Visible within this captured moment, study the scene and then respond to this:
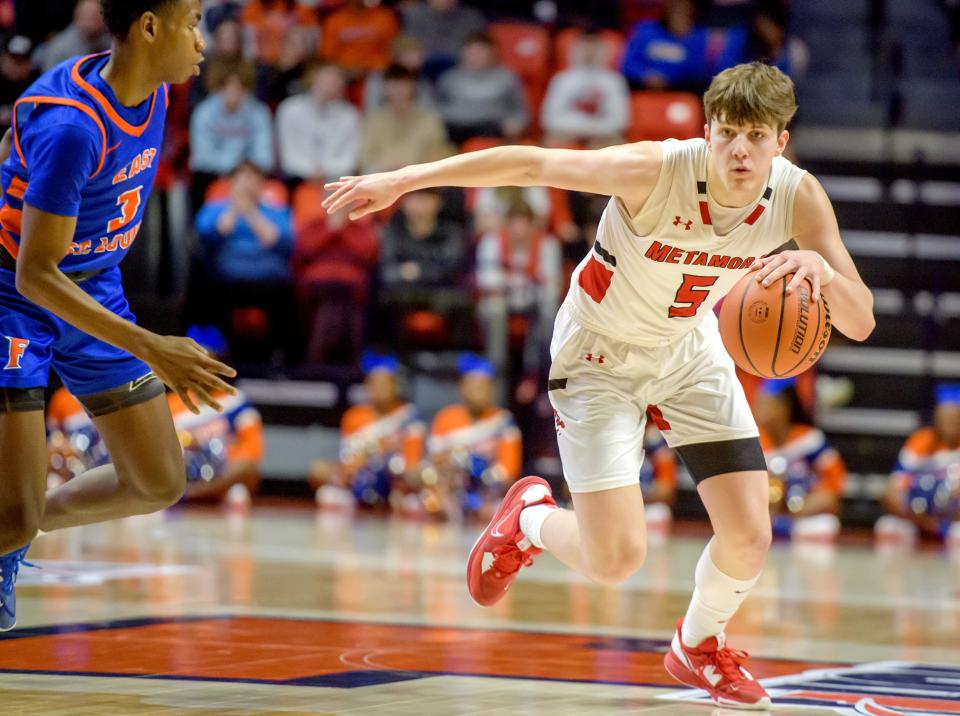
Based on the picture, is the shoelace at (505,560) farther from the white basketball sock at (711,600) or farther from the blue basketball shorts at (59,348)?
the blue basketball shorts at (59,348)

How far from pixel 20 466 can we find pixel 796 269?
2.28 meters

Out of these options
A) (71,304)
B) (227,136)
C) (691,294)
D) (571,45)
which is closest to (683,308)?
(691,294)

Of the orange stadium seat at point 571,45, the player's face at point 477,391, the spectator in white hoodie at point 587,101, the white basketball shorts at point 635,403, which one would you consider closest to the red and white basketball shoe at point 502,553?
the white basketball shorts at point 635,403

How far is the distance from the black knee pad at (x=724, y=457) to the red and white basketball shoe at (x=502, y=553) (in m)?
0.83

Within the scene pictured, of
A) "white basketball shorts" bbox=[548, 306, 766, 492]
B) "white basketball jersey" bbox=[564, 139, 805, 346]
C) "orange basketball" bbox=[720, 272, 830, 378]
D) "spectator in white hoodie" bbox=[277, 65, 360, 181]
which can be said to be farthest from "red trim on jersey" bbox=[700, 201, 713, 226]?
"spectator in white hoodie" bbox=[277, 65, 360, 181]

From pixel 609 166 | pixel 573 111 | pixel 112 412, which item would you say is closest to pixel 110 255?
pixel 112 412

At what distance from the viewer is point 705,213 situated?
466 cm

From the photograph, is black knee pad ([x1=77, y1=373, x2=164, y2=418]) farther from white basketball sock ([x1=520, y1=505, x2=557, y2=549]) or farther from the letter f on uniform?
white basketball sock ([x1=520, y1=505, x2=557, y2=549])

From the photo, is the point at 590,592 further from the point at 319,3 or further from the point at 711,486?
the point at 319,3

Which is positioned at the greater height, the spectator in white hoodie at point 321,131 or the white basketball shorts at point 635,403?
the spectator in white hoodie at point 321,131

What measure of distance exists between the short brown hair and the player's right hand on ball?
5.24 feet

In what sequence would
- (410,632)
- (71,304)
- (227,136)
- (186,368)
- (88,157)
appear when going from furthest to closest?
1. (227,136)
2. (410,632)
3. (88,157)
4. (71,304)
5. (186,368)

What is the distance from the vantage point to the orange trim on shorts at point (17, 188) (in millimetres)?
4480

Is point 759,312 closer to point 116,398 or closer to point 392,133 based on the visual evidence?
point 116,398
